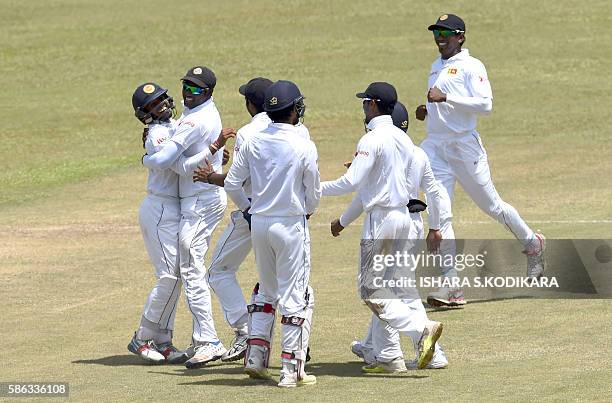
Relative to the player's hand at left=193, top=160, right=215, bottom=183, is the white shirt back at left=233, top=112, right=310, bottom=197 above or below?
above

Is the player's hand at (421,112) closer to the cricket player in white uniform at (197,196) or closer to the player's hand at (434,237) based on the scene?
the player's hand at (434,237)

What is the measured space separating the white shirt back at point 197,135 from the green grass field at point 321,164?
1566 mm

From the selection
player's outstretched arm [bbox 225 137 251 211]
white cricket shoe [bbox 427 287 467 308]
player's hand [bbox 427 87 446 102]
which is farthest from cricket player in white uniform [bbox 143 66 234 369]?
player's hand [bbox 427 87 446 102]

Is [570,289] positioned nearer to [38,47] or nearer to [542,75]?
[542,75]

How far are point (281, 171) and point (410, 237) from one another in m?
1.44

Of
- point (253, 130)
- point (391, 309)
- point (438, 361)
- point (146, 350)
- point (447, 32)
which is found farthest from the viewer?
point (447, 32)

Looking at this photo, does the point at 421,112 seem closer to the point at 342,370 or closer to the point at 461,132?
the point at 461,132

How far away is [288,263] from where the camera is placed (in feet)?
35.7

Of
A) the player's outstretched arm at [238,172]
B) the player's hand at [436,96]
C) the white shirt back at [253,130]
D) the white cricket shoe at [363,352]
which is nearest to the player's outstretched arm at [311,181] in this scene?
the white shirt back at [253,130]

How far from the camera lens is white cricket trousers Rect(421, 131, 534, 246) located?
14.7 meters

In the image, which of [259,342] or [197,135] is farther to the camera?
[197,135]

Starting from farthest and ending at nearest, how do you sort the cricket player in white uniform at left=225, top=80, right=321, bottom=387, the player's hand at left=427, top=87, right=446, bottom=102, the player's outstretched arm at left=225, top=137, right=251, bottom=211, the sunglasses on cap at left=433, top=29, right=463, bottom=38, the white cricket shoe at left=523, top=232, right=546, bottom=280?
the white cricket shoe at left=523, top=232, right=546, bottom=280 < the sunglasses on cap at left=433, top=29, right=463, bottom=38 < the player's hand at left=427, top=87, right=446, bottom=102 < the player's outstretched arm at left=225, top=137, right=251, bottom=211 < the cricket player in white uniform at left=225, top=80, right=321, bottom=387

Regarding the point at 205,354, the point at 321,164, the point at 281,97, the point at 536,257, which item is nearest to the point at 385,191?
the point at 281,97

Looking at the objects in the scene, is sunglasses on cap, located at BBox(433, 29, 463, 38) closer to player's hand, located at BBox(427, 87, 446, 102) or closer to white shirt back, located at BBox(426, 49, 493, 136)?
white shirt back, located at BBox(426, 49, 493, 136)
